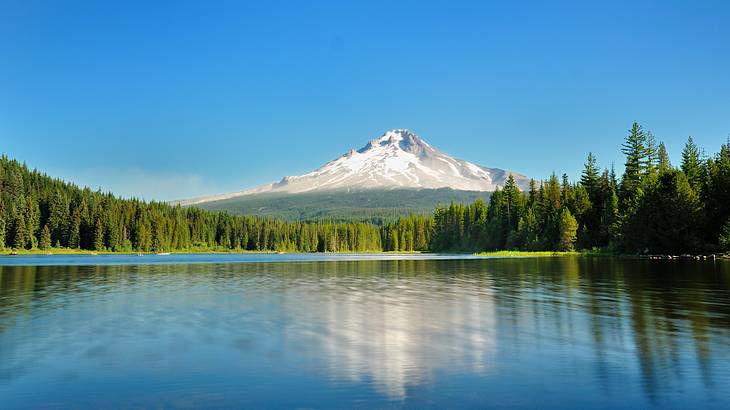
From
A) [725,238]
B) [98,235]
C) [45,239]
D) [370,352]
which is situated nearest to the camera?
[370,352]

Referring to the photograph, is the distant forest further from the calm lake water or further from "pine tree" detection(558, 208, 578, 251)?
the calm lake water

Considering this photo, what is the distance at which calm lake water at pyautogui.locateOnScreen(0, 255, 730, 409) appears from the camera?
11.8 m

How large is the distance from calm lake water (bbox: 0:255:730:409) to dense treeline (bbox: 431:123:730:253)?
6692cm

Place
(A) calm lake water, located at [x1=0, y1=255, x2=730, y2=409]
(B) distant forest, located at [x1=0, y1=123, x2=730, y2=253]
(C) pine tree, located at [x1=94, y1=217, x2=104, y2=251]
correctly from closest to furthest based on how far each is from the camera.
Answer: (A) calm lake water, located at [x1=0, y1=255, x2=730, y2=409] → (B) distant forest, located at [x1=0, y1=123, x2=730, y2=253] → (C) pine tree, located at [x1=94, y1=217, x2=104, y2=251]

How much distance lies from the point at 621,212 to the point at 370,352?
113 meters

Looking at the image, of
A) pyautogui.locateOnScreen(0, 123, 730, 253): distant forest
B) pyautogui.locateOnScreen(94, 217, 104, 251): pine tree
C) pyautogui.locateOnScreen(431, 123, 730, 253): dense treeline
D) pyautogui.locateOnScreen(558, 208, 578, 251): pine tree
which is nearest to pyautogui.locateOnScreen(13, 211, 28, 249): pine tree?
pyautogui.locateOnScreen(0, 123, 730, 253): distant forest

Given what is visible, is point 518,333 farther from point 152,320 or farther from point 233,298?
Result: point 233,298

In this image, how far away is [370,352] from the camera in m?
16.8

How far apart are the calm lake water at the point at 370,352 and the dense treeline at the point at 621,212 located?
66925mm

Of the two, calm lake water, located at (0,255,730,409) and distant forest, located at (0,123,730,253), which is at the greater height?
distant forest, located at (0,123,730,253)

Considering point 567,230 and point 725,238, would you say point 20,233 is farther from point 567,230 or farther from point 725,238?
point 725,238

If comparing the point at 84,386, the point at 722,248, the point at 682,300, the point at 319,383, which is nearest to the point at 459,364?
the point at 319,383

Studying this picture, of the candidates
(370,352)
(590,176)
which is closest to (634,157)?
(590,176)

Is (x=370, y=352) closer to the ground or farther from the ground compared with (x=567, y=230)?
closer to the ground
